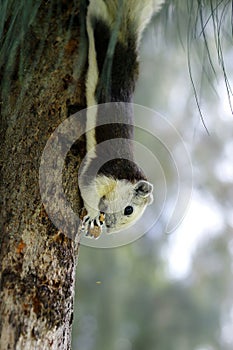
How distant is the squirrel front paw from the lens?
1415mm

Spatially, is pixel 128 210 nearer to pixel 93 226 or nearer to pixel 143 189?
pixel 143 189

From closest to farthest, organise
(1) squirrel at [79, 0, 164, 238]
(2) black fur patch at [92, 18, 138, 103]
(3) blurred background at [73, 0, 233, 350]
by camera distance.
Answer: (1) squirrel at [79, 0, 164, 238] < (2) black fur patch at [92, 18, 138, 103] < (3) blurred background at [73, 0, 233, 350]

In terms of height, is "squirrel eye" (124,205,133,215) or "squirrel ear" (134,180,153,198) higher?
"squirrel ear" (134,180,153,198)

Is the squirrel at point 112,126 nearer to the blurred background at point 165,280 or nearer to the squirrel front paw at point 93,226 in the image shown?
the squirrel front paw at point 93,226

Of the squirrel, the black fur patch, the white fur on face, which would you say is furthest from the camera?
the white fur on face

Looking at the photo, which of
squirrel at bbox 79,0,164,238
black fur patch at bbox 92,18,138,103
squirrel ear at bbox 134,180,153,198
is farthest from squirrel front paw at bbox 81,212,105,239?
black fur patch at bbox 92,18,138,103

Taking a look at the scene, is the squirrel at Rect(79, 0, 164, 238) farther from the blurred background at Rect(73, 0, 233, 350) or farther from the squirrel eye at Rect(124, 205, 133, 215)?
the blurred background at Rect(73, 0, 233, 350)

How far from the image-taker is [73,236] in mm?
1210

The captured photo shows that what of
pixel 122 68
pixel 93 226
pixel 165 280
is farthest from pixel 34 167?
pixel 165 280

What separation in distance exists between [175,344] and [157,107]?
1402 millimetres

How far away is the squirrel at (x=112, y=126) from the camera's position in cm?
135

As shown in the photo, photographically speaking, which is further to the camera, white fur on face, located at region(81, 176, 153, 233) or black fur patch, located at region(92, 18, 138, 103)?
white fur on face, located at region(81, 176, 153, 233)

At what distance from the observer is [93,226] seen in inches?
58.7

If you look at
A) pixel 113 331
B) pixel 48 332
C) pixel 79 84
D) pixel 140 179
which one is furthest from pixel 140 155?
pixel 113 331
